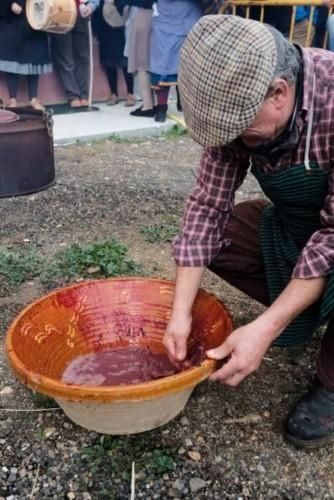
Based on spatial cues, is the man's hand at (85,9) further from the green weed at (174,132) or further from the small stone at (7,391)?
the small stone at (7,391)

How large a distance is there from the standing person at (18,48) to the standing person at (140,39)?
87cm

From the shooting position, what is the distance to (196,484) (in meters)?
1.78

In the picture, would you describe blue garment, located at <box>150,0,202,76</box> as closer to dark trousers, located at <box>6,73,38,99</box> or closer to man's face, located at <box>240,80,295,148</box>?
dark trousers, located at <box>6,73,38,99</box>

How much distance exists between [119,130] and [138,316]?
3865 millimetres

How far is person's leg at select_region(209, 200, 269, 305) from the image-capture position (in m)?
2.17

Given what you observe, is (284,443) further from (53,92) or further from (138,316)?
(53,92)

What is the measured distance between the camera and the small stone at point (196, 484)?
69.5 inches

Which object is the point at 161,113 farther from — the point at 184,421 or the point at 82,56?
the point at 184,421

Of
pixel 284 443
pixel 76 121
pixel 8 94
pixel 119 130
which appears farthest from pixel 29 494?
pixel 8 94

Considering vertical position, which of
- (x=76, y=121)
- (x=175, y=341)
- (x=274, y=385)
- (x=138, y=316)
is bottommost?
(x=76, y=121)

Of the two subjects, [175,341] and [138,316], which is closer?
[175,341]

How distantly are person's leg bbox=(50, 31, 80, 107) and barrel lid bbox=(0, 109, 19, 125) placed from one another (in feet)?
7.84

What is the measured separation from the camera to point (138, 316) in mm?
2180

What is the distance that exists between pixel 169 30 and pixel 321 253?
469cm
